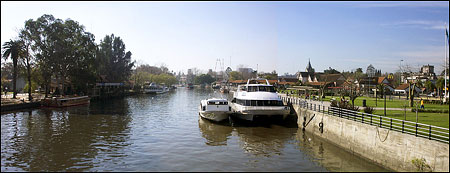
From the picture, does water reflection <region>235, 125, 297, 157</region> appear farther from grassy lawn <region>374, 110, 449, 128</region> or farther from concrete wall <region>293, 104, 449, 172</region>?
grassy lawn <region>374, 110, 449, 128</region>

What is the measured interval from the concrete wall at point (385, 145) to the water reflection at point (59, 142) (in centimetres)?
1539

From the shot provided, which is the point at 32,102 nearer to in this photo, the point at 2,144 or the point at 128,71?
the point at 2,144

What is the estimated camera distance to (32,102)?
47.1m

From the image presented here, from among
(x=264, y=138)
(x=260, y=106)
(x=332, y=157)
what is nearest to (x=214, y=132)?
(x=264, y=138)

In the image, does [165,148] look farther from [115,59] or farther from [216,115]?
[115,59]

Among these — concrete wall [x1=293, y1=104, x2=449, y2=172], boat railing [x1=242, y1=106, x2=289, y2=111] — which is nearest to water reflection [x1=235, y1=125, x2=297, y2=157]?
boat railing [x1=242, y1=106, x2=289, y2=111]

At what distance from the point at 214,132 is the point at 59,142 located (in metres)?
12.9

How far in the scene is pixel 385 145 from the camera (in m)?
17.2

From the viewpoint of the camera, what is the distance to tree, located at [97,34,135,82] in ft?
301

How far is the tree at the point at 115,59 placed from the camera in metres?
91.7

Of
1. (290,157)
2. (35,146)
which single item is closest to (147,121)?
(35,146)

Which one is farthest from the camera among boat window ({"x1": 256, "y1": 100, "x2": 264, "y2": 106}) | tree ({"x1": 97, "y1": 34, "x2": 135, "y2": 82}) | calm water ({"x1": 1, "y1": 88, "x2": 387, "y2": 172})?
tree ({"x1": 97, "y1": 34, "x2": 135, "y2": 82})

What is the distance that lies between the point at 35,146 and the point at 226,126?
17.3m

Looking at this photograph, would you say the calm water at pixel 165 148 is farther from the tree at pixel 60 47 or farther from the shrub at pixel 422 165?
the tree at pixel 60 47
